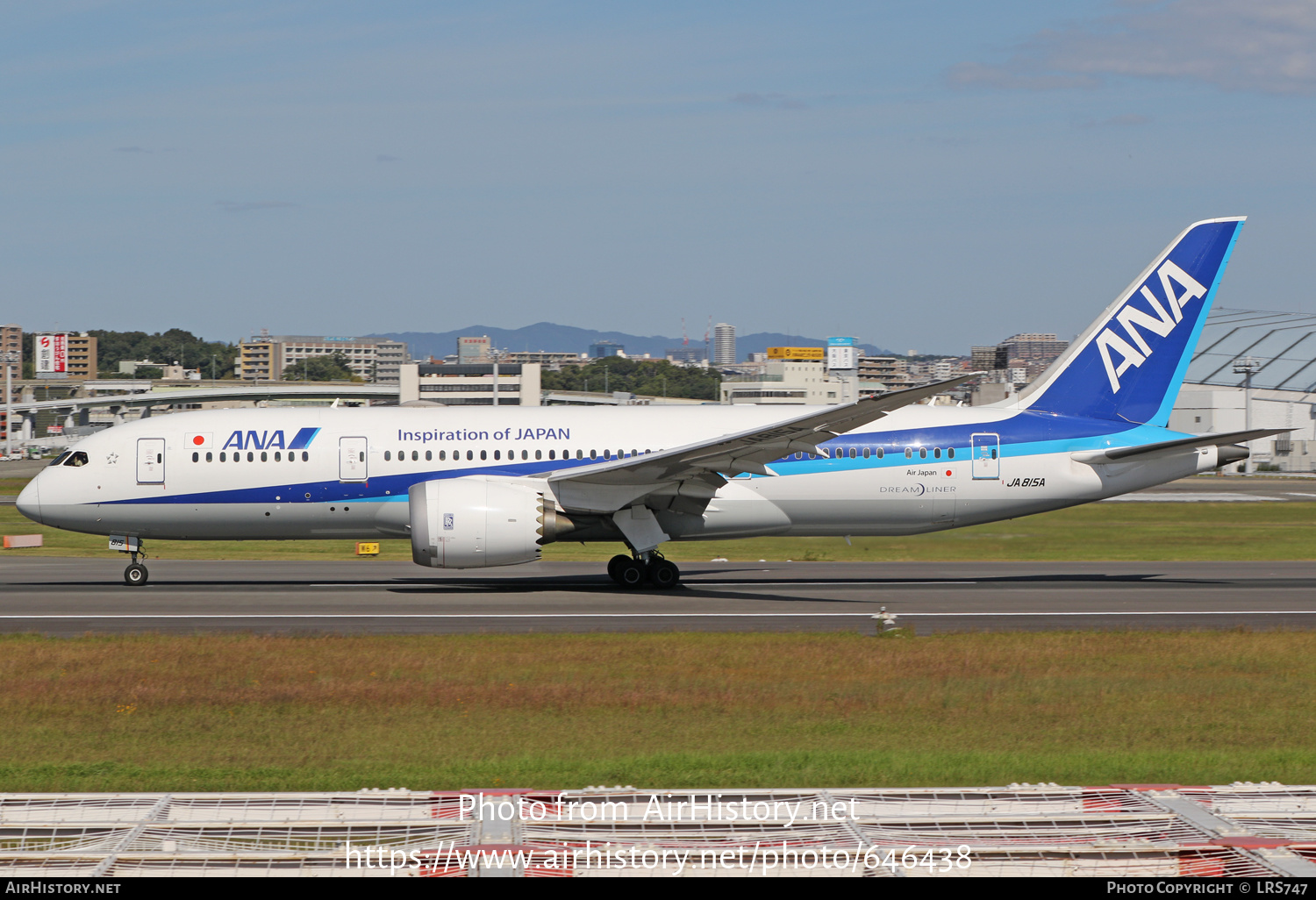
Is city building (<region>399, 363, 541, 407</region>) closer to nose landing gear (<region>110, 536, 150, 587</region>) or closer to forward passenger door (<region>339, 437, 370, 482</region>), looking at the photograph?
nose landing gear (<region>110, 536, 150, 587</region>)

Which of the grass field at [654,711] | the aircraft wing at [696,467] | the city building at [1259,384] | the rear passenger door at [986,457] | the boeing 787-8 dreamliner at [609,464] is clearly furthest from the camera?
the city building at [1259,384]

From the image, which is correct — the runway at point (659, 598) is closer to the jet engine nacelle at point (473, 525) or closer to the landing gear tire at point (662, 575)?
the landing gear tire at point (662, 575)

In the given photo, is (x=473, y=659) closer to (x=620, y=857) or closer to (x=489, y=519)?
(x=489, y=519)

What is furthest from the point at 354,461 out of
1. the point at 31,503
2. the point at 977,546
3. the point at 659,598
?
the point at 977,546

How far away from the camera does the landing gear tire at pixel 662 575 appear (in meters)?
26.3

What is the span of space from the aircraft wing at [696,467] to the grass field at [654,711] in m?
6.23

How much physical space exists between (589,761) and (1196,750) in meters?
5.91

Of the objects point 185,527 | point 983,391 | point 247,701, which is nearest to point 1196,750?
point 247,701

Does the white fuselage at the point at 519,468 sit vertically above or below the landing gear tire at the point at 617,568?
above

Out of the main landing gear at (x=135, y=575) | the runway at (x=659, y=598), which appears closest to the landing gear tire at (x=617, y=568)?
the runway at (x=659, y=598)

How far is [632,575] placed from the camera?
26.6 m

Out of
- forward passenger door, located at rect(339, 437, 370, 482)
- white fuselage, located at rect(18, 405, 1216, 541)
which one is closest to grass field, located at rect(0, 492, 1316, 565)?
white fuselage, located at rect(18, 405, 1216, 541)
